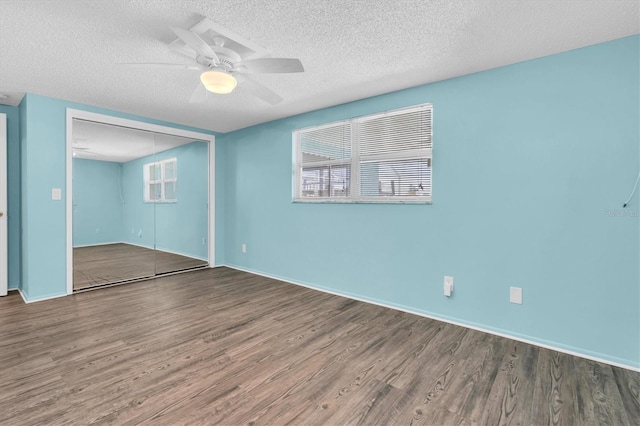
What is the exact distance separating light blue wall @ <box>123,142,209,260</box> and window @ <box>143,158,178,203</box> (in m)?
0.07

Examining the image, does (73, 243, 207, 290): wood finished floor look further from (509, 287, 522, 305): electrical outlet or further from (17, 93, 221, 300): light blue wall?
(509, 287, 522, 305): electrical outlet

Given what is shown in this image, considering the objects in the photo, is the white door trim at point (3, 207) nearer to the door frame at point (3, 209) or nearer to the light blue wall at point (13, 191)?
the door frame at point (3, 209)

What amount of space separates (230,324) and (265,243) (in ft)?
6.22

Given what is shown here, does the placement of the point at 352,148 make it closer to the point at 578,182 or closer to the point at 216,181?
the point at 578,182

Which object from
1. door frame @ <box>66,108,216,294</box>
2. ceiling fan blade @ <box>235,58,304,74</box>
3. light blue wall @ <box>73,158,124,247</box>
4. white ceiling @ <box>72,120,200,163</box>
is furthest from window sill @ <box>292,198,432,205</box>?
light blue wall @ <box>73,158,124,247</box>

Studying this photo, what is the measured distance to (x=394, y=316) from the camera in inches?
115

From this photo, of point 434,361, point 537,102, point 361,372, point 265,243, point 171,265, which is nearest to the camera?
point 361,372

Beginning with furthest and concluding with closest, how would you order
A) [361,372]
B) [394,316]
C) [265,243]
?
[265,243] → [394,316] → [361,372]

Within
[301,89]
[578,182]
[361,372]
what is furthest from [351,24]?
[361,372]

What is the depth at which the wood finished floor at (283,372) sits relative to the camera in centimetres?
156

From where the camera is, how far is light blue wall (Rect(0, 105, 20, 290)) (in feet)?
11.9

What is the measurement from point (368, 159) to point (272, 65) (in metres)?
1.69

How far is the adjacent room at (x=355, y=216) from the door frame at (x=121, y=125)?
4 centimetres

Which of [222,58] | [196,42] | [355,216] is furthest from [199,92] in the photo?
[355,216]
